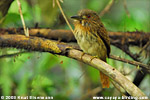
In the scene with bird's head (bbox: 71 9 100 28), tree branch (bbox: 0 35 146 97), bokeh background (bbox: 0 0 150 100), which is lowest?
bokeh background (bbox: 0 0 150 100)

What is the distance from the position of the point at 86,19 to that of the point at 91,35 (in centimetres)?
21

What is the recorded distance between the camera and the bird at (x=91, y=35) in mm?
2588

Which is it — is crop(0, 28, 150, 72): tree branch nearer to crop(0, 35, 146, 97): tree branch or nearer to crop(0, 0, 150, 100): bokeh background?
crop(0, 0, 150, 100): bokeh background

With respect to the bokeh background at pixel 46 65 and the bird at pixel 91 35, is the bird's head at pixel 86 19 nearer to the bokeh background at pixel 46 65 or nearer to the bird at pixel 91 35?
the bird at pixel 91 35

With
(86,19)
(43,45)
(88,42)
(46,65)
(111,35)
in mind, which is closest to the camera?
(43,45)

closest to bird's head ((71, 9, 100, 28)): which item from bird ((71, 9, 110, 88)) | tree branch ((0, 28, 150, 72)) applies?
bird ((71, 9, 110, 88))

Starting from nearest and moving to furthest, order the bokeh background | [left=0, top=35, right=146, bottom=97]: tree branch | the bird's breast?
[left=0, top=35, right=146, bottom=97]: tree branch
the bird's breast
the bokeh background

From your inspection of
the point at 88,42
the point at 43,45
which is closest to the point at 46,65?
the point at 88,42

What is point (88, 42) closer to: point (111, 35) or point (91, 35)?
point (91, 35)

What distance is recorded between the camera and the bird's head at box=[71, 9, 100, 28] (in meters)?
2.67

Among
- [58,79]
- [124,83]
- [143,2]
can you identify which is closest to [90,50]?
[124,83]

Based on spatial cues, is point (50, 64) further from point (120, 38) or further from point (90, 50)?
point (120, 38)

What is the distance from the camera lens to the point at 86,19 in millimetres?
2721

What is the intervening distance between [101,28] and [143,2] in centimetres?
305
